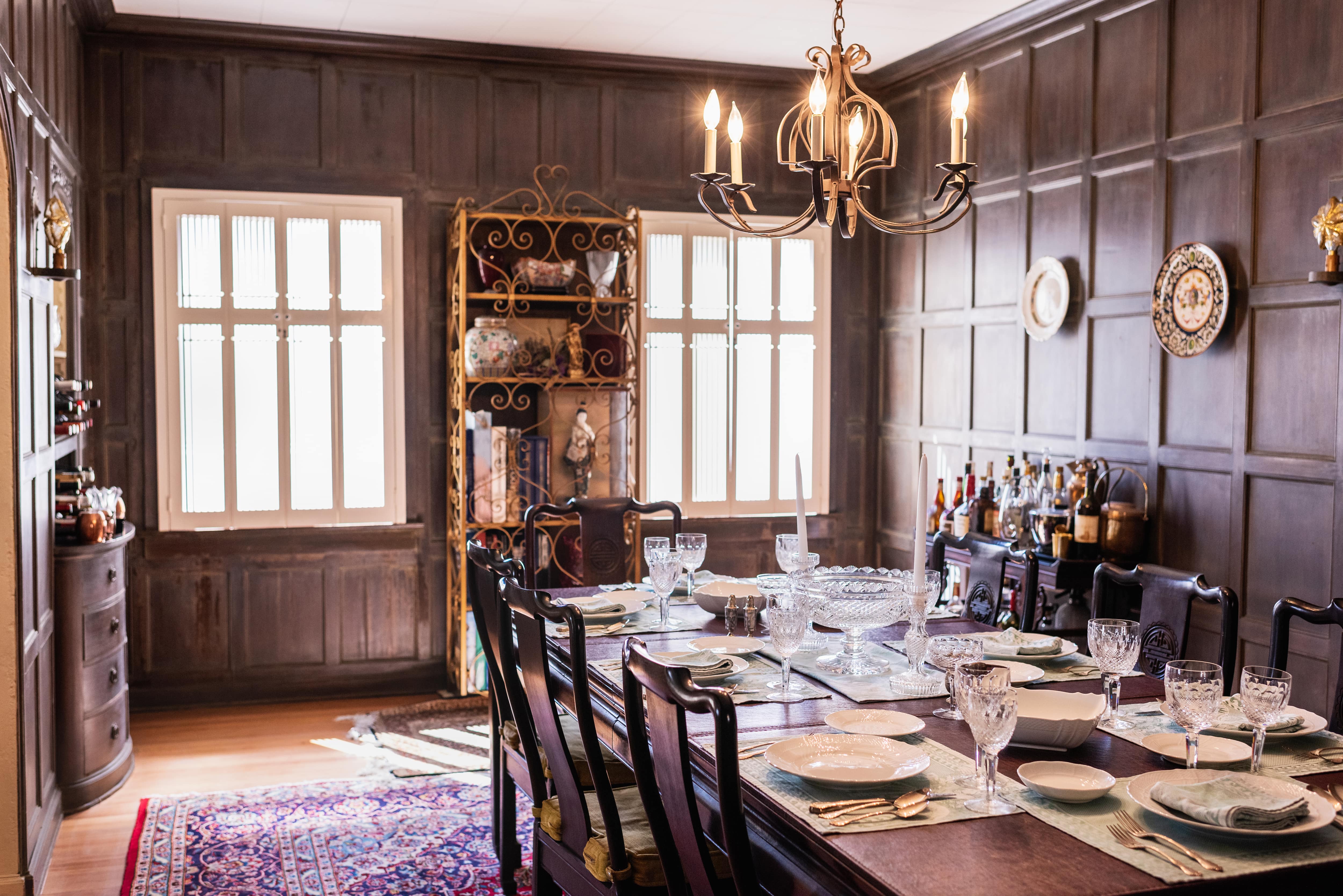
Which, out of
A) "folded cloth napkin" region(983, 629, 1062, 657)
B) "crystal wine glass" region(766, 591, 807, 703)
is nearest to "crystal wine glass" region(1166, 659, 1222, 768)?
"crystal wine glass" region(766, 591, 807, 703)

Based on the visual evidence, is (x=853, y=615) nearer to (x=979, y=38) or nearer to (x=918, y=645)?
(x=918, y=645)

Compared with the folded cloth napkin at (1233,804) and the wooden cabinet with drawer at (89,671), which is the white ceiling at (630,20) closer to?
the wooden cabinet with drawer at (89,671)

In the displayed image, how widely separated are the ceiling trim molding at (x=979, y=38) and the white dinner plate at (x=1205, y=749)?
10.7 ft

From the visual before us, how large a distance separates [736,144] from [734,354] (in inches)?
117

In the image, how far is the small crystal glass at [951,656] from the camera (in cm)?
230

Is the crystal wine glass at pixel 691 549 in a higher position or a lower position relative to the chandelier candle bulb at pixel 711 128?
lower

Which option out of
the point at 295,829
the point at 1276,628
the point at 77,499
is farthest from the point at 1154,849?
the point at 77,499

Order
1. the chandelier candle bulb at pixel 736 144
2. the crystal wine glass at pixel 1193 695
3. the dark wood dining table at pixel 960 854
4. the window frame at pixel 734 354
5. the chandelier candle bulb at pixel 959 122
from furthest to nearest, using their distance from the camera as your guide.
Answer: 1. the window frame at pixel 734 354
2. the chandelier candle bulb at pixel 736 144
3. the chandelier candle bulb at pixel 959 122
4. the crystal wine glass at pixel 1193 695
5. the dark wood dining table at pixel 960 854

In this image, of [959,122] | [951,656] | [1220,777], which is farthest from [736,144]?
[1220,777]

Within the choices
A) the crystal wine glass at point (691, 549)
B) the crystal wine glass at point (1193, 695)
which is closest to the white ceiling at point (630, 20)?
the crystal wine glass at point (691, 549)

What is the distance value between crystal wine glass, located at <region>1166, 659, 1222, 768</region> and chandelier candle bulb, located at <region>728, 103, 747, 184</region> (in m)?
1.54

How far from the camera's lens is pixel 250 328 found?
5.22m

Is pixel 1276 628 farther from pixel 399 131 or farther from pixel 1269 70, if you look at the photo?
pixel 399 131

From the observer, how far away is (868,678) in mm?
2586
